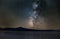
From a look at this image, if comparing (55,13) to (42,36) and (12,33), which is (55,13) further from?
(12,33)

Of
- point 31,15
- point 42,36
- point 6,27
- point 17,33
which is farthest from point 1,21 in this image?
point 42,36

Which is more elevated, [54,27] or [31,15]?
[31,15]

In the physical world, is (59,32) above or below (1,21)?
below

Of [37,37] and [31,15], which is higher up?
[31,15]

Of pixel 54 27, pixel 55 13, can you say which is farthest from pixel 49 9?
pixel 54 27

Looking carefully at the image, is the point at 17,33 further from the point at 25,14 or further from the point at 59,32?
the point at 59,32

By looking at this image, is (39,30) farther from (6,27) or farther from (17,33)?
(6,27)

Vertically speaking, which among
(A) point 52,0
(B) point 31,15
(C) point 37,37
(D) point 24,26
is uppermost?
(A) point 52,0
